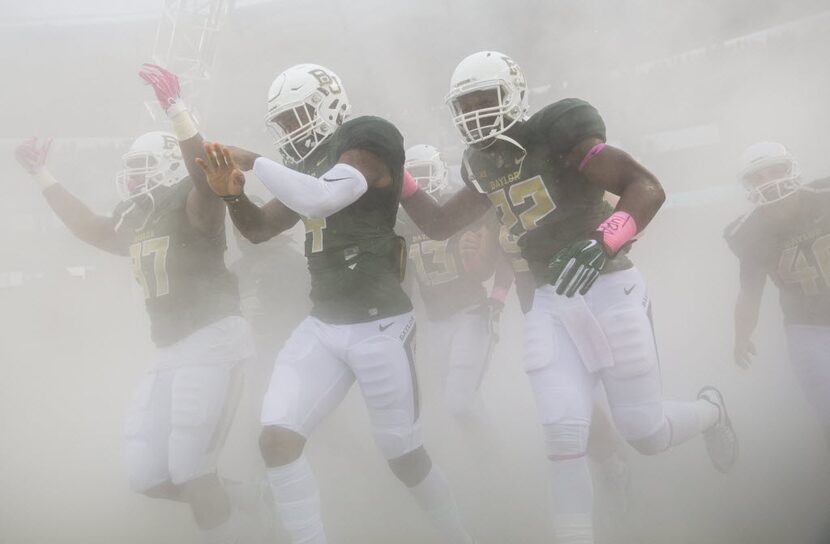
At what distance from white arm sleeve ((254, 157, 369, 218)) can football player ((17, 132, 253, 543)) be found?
44cm

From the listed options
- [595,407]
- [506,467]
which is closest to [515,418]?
[506,467]

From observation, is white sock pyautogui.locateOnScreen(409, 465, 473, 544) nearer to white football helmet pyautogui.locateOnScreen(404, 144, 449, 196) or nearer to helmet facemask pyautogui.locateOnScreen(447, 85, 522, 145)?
helmet facemask pyautogui.locateOnScreen(447, 85, 522, 145)

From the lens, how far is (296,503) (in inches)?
75.9

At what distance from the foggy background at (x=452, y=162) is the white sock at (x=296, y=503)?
92 cm

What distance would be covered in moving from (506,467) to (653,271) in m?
4.11

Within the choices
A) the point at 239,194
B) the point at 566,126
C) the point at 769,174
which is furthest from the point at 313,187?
the point at 769,174

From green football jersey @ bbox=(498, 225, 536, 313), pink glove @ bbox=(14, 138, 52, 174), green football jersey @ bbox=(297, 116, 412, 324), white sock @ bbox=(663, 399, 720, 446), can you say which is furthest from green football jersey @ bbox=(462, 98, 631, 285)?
pink glove @ bbox=(14, 138, 52, 174)

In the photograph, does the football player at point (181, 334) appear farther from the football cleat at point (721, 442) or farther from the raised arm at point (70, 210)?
the football cleat at point (721, 442)

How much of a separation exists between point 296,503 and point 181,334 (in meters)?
0.91

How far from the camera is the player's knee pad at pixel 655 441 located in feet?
6.97

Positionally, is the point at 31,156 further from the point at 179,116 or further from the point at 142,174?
the point at 179,116

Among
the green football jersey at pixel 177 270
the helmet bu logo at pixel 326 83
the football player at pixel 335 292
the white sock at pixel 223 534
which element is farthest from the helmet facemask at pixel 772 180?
the white sock at pixel 223 534

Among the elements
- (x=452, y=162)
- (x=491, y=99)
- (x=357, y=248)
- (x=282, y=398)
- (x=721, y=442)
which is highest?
(x=452, y=162)

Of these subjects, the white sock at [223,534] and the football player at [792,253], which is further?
the football player at [792,253]
